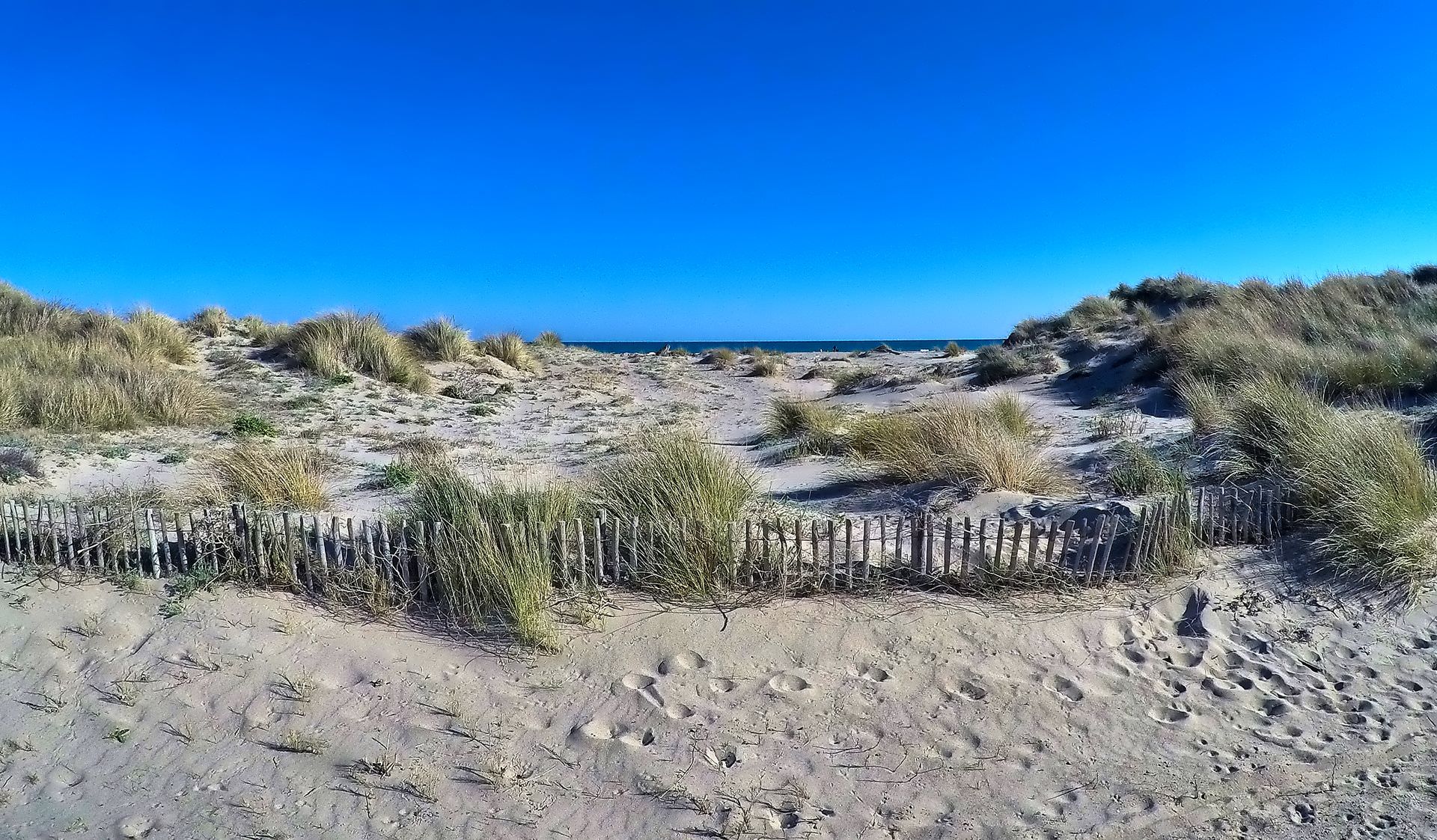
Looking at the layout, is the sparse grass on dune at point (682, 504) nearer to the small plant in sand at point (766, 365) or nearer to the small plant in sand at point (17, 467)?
the small plant in sand at point (17, 467)

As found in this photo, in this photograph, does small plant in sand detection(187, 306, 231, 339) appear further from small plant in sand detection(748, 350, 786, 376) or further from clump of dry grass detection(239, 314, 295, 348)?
small plant in sand detection(748, 350, 786, 376)

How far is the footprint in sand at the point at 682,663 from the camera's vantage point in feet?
14.0

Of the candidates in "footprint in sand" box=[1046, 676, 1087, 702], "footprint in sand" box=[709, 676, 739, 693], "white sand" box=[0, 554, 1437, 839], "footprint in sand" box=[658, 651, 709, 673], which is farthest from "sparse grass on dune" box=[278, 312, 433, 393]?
"footprint in sand" box=[1046, 676, 1087, 702]

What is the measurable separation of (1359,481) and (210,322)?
19714 millimetres

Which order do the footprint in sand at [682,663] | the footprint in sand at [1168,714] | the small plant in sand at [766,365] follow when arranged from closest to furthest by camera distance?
the footprint in sand at [1168,714]
the footprint in sand at [682,663]
the small plant in sand at [766,365]

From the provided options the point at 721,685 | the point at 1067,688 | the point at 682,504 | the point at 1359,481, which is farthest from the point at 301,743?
the point at 1359,481

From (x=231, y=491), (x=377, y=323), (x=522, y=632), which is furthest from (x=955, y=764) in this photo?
(x=377, y=323)

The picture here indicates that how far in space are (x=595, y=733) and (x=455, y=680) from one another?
0.86 m

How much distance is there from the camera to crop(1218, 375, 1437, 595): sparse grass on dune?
5078 mm

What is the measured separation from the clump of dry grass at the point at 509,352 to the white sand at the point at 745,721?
15.1m

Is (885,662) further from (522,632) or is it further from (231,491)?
(231,491)

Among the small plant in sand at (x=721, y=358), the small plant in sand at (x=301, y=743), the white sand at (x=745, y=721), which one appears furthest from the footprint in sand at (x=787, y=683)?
the small plant in sand at (x=721, y=358)

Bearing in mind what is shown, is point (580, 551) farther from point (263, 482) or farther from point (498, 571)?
point (263, 482)

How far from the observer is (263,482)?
6.72 metres
